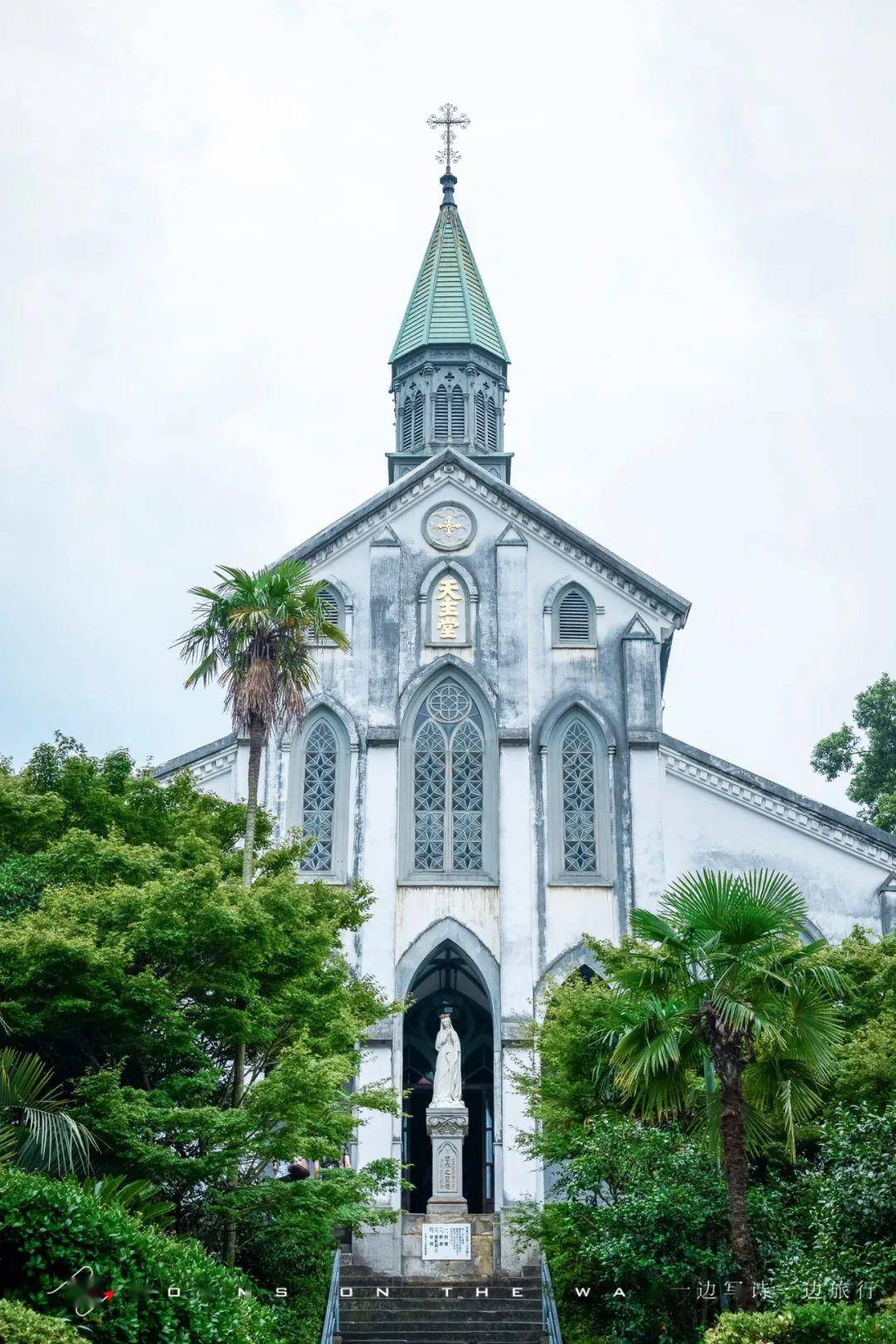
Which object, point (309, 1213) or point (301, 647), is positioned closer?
point (309, 1213)

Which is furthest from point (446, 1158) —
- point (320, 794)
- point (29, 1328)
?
point (29, 1328)

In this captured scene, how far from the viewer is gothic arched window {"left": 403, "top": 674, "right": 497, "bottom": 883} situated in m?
31.9

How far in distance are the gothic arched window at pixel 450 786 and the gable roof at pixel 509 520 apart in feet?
12.0

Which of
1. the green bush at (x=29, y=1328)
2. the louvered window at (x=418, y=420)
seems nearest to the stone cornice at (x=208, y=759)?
the louvered window at (x=418, y=420)

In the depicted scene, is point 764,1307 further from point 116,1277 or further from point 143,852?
point 143,852

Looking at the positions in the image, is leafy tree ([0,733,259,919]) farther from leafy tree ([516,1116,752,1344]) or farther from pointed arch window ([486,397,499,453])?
pointed arch window ([486,397,499,453])

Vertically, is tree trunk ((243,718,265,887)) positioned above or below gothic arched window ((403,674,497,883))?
below

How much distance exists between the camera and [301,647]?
23109 millimetres

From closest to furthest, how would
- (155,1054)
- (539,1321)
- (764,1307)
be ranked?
(764,1307)
(155,1054)
(539,1321)

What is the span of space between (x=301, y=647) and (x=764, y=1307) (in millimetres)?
10622

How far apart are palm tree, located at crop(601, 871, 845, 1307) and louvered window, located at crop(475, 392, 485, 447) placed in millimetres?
23476

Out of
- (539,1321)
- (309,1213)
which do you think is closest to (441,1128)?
(539,1321)

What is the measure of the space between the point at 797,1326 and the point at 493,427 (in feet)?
91.6

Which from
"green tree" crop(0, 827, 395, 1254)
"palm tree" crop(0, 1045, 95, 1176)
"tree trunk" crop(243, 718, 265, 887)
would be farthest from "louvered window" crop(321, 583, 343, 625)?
"palm tree" crop(0, 1045, 95, 1176)
